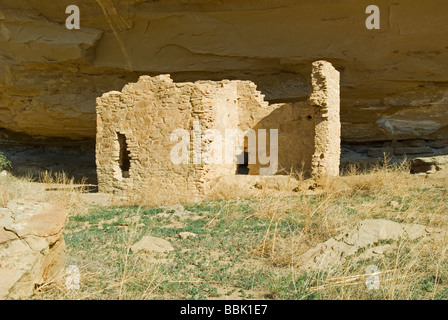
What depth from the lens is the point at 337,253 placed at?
4.77 meters

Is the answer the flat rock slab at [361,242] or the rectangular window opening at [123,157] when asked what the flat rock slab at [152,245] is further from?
the rectangular window opening at [123,157]

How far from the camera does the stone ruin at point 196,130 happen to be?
9492 millimetres

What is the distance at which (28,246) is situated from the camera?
3842 mm

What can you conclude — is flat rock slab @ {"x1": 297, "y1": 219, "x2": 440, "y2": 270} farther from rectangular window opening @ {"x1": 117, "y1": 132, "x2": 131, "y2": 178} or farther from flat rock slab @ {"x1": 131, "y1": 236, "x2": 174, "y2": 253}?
rectangular window opening @ {"x1": 117, "y1": 132, "x2": 131, "y2": 178}

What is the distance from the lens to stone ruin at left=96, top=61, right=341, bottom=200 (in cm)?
949

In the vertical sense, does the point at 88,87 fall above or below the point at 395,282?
above

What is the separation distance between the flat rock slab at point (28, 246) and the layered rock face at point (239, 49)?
9.06m

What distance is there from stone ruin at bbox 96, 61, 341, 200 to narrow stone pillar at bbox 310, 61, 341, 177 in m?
0.02

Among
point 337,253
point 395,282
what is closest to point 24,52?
point 337,253

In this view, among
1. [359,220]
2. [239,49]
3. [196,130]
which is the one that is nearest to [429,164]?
[239,49]

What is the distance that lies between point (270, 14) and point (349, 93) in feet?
11.9

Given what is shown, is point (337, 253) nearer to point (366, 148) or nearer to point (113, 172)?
point (113, 172)

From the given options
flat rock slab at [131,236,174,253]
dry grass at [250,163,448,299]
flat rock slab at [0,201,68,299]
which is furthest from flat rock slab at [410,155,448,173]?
flat rock slab at [0,201,68,299]
